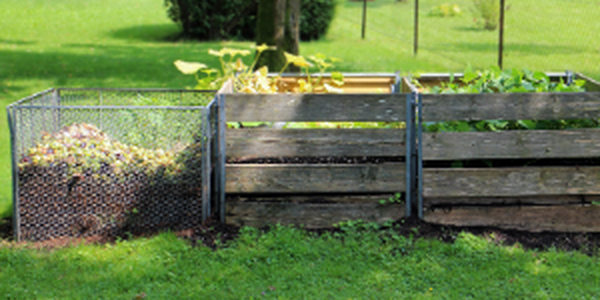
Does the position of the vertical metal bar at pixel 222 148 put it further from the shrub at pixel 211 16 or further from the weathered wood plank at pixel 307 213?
the shrub at pixel 211 16

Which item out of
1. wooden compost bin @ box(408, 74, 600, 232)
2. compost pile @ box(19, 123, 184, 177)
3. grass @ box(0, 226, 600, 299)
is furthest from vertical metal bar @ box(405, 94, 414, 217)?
compost pile @ box(19, 123, 184, 177)

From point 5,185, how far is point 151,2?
22.9 metres

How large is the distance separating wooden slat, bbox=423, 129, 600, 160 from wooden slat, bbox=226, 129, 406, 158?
28 centimetres

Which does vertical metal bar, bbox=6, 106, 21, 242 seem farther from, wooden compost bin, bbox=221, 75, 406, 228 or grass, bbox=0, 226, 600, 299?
wooden compost bin, bbox=221, 75, 406, 228

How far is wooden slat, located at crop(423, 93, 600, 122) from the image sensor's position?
13.0 ft

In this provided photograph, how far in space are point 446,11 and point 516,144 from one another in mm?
20733

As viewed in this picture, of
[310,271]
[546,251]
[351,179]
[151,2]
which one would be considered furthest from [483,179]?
[151,2]

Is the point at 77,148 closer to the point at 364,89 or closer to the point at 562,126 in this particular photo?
the point at 364,89

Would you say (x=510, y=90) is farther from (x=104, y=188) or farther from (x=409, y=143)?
(x=104, y=188)

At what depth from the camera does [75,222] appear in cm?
404

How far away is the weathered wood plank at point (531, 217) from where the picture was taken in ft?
13.4

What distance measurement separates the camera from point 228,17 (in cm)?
1828

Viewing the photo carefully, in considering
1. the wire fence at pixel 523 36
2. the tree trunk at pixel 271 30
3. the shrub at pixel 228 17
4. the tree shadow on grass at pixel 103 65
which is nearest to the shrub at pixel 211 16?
the shrub at pixel 228 17

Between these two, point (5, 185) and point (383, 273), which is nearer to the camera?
point (383, 273)
